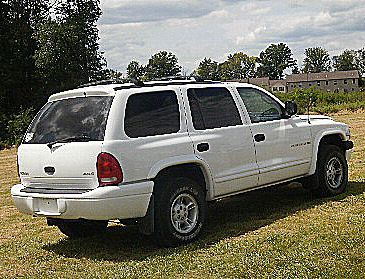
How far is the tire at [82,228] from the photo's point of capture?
8156 millimetres

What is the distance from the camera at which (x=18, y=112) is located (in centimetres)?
3662

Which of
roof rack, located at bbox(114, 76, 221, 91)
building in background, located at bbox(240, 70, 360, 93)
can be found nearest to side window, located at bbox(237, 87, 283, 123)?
roof rack, located at bbox(114, 76, 221, 91)

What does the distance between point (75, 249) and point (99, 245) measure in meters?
0.32

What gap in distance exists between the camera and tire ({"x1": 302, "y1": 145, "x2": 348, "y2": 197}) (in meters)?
9.38

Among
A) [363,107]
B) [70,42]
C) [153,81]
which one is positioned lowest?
[363,107]

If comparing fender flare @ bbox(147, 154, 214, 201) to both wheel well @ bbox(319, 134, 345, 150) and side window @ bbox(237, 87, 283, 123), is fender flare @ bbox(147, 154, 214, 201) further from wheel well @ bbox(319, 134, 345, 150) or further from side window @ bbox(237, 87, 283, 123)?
wheel well @ bbox(319, 134, 345, 150)

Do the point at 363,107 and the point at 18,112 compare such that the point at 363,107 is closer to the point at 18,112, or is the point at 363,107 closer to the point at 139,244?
the point at 18,112

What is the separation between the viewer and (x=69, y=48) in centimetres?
3741

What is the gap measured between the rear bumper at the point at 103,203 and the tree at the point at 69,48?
101ft

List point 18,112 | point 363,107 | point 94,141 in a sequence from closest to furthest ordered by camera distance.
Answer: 1. point 94,141
2. point 18,112
3. point 363,107

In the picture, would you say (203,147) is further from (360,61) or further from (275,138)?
(360,61)

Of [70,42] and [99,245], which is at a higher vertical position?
[70,42]

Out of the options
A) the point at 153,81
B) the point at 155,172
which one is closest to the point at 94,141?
the point at 155,172

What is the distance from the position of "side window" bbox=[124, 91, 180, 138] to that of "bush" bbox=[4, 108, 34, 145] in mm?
25022
